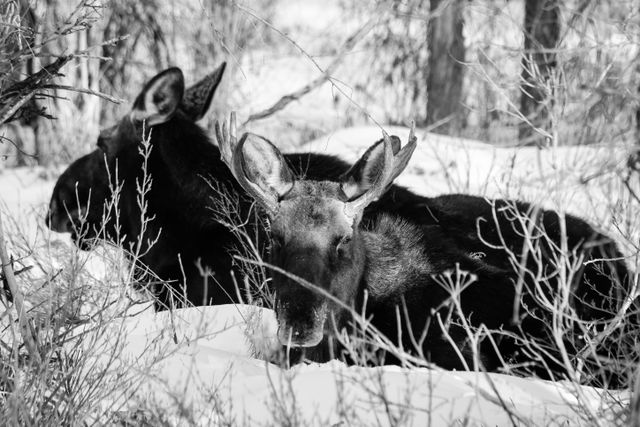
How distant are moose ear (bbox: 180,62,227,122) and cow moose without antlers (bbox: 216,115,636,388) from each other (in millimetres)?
2168

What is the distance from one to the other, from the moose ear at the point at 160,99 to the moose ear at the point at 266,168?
91.5 inches

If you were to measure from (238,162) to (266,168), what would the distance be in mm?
281

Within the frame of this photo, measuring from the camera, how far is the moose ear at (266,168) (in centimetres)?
613

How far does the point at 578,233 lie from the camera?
291 inches

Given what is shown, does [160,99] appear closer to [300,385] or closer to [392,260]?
[392,260]

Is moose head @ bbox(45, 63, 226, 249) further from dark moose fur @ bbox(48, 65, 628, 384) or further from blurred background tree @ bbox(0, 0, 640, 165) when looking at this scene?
blurred background tree @ bbox(0, 0, 640, 165)

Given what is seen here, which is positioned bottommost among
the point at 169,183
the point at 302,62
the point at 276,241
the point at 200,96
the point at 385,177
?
the point at 302,62

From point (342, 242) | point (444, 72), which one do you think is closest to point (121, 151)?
point (342, 242)

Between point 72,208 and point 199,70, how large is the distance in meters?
6.61

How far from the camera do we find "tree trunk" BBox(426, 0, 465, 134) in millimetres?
13555

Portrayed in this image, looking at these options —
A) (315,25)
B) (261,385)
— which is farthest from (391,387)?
(315,25)

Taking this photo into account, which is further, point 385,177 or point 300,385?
point 385,177

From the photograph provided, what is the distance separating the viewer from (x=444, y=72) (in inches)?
546

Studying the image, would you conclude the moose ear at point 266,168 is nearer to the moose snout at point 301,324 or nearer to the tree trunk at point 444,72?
the moose snout at point 301,324
